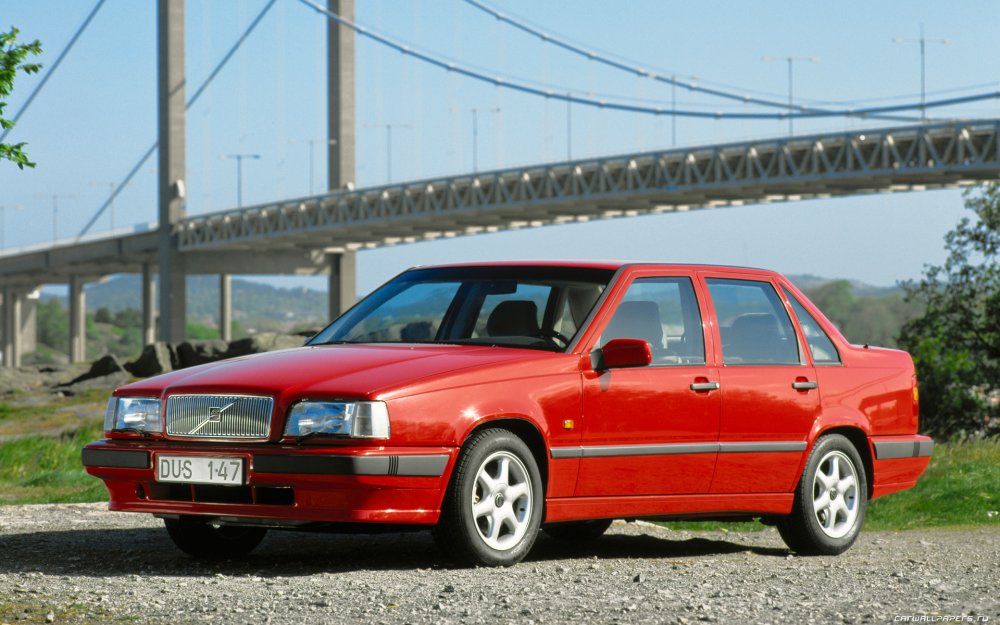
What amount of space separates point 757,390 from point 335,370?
7.44 feet

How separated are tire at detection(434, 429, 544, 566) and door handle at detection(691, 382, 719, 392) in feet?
3.48

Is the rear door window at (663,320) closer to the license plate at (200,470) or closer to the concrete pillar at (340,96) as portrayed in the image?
the license plate at (200,470)

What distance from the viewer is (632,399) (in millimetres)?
7086

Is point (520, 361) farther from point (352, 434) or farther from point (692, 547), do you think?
point (692, 547)

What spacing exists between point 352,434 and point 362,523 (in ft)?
1.32

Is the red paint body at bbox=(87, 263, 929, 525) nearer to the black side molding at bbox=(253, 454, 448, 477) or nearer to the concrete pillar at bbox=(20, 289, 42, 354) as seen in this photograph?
the black side molding at bbox=(253, 454, 448, 477)

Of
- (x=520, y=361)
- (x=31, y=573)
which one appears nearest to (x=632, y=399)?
(x=520, y=361)

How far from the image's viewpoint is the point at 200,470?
6.48 meters

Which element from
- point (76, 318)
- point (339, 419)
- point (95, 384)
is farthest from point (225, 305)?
point (339, 419)

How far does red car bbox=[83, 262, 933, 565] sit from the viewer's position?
6.31 metres

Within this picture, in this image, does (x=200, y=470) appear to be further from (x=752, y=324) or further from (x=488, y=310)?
(x=752, y=324)

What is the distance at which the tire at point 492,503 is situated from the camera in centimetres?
642

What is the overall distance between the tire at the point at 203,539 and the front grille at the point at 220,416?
720 millimetres

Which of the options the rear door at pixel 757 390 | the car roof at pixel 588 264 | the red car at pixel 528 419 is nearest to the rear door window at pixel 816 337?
the red car at pixel 528 419
